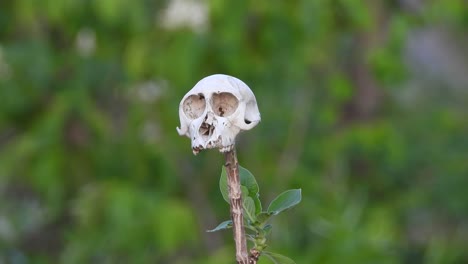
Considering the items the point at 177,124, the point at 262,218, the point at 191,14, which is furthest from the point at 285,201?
the point at 177,124

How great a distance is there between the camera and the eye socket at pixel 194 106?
561 mm

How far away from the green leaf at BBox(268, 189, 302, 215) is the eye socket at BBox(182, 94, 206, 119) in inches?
3.0

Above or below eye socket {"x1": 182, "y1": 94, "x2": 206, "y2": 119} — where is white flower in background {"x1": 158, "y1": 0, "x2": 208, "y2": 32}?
above

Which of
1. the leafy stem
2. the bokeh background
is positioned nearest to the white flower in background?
the bokeh background

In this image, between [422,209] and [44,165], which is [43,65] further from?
[422,209]

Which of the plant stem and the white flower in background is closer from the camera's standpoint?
the plant stem

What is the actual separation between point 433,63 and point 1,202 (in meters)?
3.58

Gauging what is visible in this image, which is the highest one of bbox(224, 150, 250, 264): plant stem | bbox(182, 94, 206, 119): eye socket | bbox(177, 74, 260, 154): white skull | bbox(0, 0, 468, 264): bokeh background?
bbox(0, 0, 468, 264): bokeh background

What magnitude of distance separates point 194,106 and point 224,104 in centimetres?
2

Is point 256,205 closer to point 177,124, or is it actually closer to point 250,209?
point 250,209

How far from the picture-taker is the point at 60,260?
11.6 feet

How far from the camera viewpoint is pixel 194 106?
576mm

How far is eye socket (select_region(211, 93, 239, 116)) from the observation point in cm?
54

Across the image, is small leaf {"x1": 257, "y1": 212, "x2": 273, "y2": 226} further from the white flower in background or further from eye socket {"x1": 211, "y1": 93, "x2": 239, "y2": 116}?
the white flower in background
